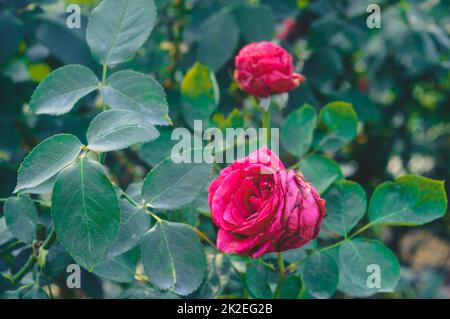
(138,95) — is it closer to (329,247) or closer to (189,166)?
→ (189,166)

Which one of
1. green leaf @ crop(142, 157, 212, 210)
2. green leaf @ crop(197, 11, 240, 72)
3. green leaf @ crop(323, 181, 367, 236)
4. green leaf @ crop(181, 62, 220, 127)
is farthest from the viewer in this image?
green leaf @ crop(197, 11, 240, 72)

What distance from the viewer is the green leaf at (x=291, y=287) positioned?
0.82 m

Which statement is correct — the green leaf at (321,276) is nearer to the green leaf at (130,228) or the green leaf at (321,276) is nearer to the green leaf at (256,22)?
the green leaf at (130,228)

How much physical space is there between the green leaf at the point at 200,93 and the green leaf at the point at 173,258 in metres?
0.27

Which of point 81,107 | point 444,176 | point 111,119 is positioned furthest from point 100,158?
point 444,176

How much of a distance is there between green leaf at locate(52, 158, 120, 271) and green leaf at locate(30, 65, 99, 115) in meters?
0.17

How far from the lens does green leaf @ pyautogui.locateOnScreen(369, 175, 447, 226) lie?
77 cm

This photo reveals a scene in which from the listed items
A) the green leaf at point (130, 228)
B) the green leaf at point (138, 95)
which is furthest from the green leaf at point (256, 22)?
the green leaf at point (130, 228)

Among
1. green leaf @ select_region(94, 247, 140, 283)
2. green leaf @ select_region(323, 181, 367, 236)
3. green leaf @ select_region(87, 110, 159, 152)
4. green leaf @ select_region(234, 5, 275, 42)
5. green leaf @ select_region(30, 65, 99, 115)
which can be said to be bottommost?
green leaf @ select_region(94, 247, 140, 283)

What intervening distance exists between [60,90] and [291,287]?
1.47 feet

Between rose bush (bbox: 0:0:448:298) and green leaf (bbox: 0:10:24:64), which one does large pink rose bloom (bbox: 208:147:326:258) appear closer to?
rose bush (bbox: 0:0:448:298)

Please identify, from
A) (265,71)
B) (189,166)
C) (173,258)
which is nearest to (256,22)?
(265,71)

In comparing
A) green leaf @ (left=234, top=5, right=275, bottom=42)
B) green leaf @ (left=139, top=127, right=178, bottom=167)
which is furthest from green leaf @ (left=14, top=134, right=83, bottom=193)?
green leaf @ (left=234, top=5, right=275, bottom=42)

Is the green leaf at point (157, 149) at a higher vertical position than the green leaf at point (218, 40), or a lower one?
lower
